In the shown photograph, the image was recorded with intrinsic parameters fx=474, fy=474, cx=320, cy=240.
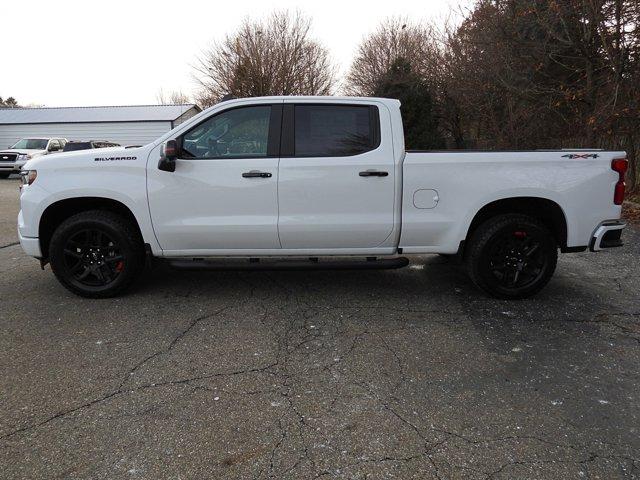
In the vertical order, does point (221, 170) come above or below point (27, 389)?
above

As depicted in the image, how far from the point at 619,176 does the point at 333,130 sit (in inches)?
107

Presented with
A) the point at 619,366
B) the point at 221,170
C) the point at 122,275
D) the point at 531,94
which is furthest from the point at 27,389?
the point at 531,94

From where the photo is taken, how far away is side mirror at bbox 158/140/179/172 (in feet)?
13.7

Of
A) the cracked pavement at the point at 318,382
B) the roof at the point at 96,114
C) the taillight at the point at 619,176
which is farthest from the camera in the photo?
the roof at the point at 96,114

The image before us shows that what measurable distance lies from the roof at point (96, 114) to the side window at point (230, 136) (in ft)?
90.8

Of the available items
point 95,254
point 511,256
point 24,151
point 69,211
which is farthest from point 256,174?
point 24,151

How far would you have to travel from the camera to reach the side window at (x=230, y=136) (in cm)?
447

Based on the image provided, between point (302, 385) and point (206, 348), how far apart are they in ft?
3.08

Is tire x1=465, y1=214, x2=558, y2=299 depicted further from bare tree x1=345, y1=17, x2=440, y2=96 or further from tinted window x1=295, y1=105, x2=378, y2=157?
bare tree x1=345, y1=17, x2=440, y2=96

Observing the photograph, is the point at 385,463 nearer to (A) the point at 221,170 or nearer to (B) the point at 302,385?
(B) the point at 302,385

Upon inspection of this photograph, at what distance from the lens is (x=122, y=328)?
159 inches

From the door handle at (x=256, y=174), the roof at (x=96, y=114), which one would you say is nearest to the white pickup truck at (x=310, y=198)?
the door handle at (x=256, y=174)

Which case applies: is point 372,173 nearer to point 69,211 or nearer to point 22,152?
point 69,211

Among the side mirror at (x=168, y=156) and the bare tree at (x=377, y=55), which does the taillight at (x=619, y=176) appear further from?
the bare tree at (x=377, y=55)
